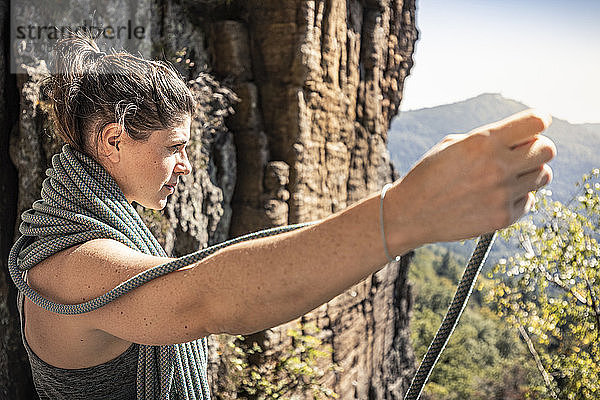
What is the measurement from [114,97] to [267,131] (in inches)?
162

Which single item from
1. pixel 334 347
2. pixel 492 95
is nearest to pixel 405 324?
pixel 334 347

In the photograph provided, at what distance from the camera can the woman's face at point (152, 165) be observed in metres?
0.97

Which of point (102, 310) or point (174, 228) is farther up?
point (102, 310)

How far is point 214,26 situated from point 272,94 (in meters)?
0.86

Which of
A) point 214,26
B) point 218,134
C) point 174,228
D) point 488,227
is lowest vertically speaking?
point 174,228

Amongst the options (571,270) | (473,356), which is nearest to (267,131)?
(571,270)

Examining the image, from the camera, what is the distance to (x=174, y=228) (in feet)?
12.1

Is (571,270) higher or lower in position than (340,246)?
lower

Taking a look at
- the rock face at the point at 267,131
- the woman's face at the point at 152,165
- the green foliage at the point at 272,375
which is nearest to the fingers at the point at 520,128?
the woman's face at the point at 152,165

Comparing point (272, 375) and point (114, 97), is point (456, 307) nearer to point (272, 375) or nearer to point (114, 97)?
point (114, 97)

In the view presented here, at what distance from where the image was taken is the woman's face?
0.97 meters

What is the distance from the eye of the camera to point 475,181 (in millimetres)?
545

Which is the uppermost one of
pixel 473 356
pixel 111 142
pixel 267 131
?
pixel 111 142

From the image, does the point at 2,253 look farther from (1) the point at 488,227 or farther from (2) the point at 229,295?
(1) the point at 488,227
